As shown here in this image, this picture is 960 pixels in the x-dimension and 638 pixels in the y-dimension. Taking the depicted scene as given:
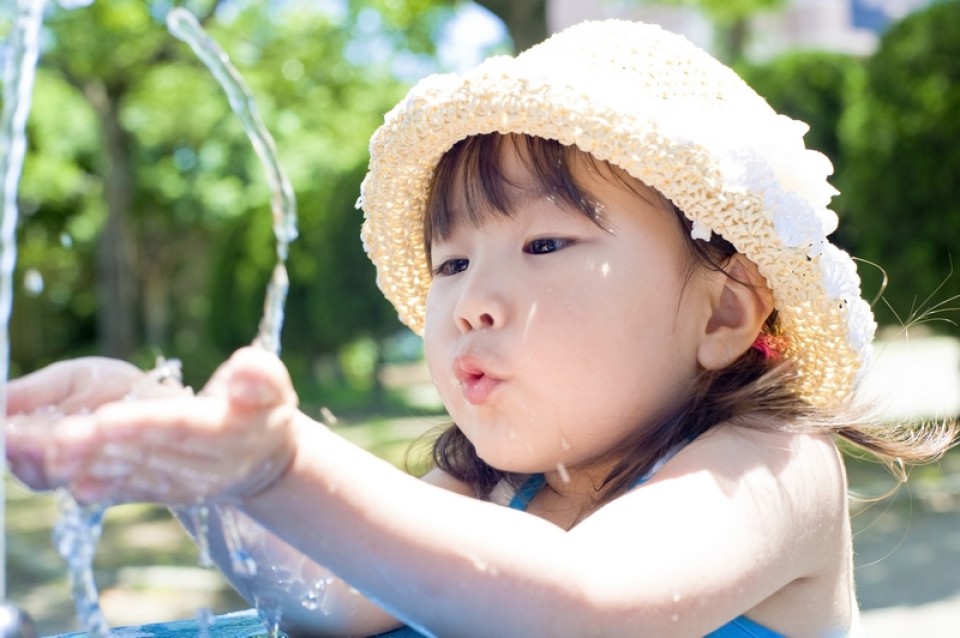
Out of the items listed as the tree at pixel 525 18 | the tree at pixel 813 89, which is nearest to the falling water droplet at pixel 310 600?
the tree at pixel 525 18

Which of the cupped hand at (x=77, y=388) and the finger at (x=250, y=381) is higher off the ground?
Result: the finger at (x=250, y=381)

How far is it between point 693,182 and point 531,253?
212mm

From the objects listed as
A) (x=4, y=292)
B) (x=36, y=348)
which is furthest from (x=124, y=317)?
(x=4, y=292)

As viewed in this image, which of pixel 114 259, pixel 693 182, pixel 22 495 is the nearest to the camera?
pixel 693 182

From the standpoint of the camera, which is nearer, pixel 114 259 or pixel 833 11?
pixel 114 259

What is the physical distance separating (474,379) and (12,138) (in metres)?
0.61

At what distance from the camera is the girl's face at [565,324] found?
49.8 inches

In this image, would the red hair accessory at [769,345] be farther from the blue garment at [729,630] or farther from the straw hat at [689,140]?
the blue garment at [729,630]

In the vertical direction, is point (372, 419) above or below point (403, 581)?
below

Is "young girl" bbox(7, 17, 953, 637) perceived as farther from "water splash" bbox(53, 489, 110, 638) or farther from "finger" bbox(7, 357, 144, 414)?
"water splash" bbox(53, 489, 110, 638)

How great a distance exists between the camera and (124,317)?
1239 centimetres

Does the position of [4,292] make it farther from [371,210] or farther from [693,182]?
[371,210]

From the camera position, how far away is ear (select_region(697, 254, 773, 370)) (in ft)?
4.59

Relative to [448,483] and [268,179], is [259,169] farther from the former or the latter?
[268,179]
